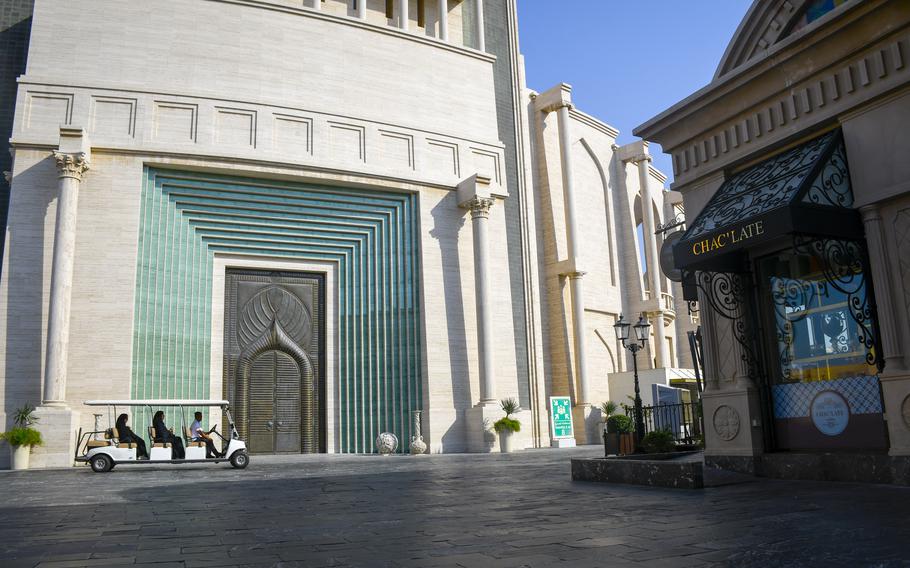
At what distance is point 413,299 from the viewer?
2481 cm

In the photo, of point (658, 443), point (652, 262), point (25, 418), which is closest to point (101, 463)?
point (25, 418)

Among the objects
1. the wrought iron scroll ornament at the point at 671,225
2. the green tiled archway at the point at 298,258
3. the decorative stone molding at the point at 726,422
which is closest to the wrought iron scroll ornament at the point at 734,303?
the decorative stone molding at the point at 726,422

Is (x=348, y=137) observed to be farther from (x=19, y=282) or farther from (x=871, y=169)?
(x=871, y=169)

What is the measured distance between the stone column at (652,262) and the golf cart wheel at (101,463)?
26.2m

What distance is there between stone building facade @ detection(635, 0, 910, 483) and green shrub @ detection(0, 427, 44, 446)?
16674mm

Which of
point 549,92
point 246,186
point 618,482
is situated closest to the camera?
point 618,482

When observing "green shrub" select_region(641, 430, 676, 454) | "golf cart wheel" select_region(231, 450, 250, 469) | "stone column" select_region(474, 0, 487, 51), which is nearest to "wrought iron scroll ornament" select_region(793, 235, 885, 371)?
"green shrub" select_region(641, 430, 676, 454)

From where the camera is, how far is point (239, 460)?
54.6ft

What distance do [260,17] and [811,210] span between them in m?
21.4

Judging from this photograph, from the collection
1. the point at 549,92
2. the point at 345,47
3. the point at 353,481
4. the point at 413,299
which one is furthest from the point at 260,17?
the point at 353,481

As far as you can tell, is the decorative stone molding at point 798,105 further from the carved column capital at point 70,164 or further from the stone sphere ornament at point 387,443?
the carved column capital at point 70,164

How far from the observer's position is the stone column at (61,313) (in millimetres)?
18703

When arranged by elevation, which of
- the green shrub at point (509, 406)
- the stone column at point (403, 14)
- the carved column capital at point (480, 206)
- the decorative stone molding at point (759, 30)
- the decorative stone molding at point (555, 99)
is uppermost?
the stone column at point (403, 14)

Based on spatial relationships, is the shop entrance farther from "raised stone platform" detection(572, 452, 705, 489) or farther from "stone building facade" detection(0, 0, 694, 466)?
"stone building facade" detection(0, 0, 694, 466)
